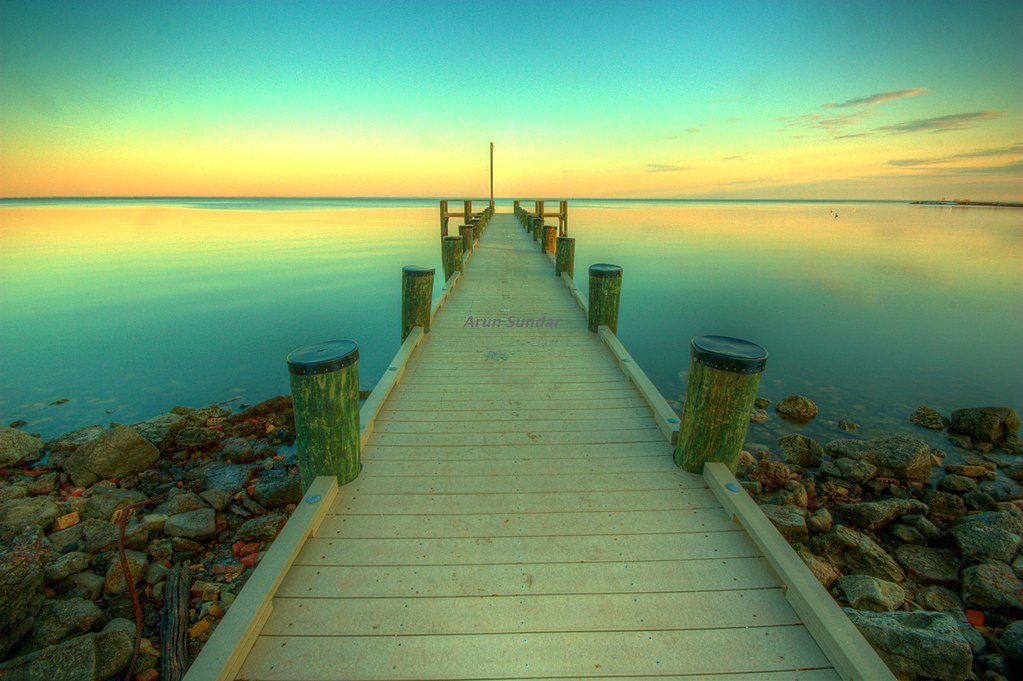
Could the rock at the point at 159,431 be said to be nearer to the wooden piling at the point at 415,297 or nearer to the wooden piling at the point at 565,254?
the wooden piling at the point at 415,297

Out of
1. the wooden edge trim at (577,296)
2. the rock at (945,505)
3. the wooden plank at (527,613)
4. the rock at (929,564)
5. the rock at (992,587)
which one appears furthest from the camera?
the wooden edge trim at (577,296)

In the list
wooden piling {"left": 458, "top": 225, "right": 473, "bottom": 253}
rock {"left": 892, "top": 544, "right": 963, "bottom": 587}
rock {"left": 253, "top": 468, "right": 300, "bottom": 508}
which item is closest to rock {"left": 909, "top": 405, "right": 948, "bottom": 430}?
rock {"left": 892, "top": 544, "right": 963, "bottom": 587}

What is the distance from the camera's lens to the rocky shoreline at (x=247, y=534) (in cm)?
325

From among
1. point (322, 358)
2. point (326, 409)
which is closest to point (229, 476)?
point (326, 409)

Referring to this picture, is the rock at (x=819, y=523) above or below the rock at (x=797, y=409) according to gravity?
above

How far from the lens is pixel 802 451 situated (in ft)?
22.3

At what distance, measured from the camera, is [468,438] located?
3.81m

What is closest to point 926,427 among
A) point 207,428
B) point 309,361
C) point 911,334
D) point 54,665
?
point 911,334

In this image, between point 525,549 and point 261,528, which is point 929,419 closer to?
point 525,549

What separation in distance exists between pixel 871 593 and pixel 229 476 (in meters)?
6.91

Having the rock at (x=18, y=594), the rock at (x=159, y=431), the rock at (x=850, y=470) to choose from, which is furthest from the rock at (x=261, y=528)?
the rock at (x=850, y=470)

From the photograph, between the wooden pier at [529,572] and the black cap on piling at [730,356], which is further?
the black cap on piling at [730,356]

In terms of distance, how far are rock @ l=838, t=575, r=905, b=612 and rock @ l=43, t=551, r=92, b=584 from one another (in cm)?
675

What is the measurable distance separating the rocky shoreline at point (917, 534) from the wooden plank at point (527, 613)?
1.97 metres
